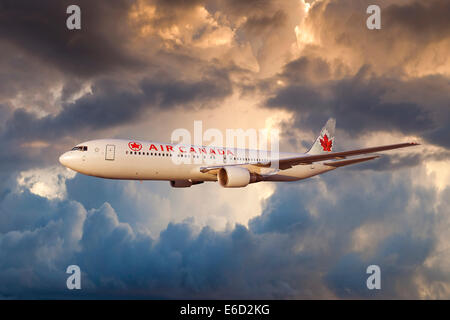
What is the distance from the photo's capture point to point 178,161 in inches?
1389

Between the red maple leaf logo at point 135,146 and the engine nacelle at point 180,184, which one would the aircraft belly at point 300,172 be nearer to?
the engine nacelle at point 180,184

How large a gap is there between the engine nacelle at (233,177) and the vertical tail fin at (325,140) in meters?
19.7

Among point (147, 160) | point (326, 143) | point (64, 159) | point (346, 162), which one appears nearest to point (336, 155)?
point (346, 162)

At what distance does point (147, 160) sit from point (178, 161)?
119 inches

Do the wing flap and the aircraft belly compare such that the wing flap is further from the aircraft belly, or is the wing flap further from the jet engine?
the jet engine

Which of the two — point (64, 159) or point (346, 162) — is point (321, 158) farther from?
point (64, 159)

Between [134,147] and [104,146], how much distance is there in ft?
8.01

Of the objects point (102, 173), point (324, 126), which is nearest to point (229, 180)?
point (102, 173)

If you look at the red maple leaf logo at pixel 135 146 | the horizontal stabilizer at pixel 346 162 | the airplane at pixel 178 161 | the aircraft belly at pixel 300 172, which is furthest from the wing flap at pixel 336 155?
the red maple leaf logo at pixel 135 146

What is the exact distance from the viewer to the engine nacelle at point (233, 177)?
34219 mm

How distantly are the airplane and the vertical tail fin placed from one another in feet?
31.1

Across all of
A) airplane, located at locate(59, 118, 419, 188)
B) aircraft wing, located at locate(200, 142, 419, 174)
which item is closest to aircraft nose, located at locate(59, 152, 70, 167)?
airplane, located at locate(59, 118, 419, 188)

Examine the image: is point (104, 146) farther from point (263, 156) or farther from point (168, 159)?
point (263, 156)

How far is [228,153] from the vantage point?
39375 mm
